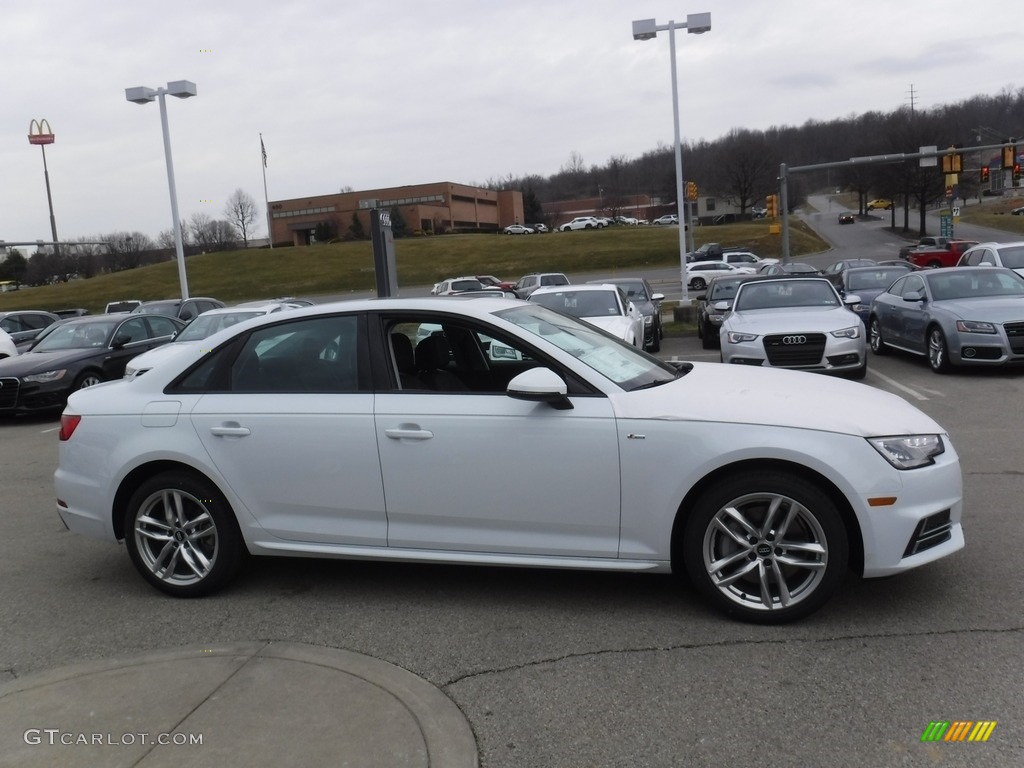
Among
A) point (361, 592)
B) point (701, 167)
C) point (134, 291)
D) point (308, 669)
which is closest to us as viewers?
point (308, 669)

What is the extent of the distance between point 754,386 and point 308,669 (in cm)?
258

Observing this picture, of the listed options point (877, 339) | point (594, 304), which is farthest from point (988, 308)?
point (594, 304)

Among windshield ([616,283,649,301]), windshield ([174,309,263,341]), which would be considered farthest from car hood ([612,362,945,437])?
windshield ([616,283,649,301])

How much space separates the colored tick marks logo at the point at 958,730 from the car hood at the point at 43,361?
13.0 metres

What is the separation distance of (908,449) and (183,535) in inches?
149

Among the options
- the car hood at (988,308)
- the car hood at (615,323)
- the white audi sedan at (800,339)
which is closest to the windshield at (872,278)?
the car hood at (988,308)

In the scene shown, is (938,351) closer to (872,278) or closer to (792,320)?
(792,320)

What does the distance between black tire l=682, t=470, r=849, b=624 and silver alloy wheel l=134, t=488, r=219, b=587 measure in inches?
103

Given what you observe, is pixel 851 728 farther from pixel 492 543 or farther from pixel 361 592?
pixel 361 592

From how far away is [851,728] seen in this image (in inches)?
123

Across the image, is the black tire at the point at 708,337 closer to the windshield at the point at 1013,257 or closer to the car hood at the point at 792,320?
the car hood at the point at 792,320

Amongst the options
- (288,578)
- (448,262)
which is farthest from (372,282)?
(288,578)

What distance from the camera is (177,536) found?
4762 mm

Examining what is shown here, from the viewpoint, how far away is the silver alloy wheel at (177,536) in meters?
4.73
